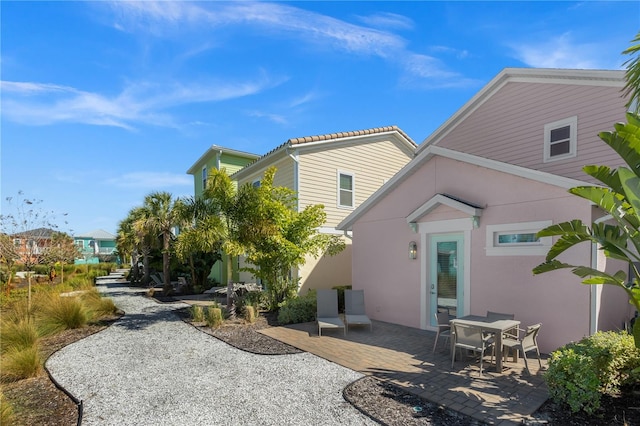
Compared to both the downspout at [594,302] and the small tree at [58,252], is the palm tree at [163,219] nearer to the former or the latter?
the small tree at [58,252]

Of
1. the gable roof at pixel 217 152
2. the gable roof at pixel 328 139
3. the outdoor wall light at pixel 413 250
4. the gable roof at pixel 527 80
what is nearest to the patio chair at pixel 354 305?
the outdoor wall light at pixel 413 250

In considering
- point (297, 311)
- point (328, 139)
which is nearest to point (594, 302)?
point (297, 311)

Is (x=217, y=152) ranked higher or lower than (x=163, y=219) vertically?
higher

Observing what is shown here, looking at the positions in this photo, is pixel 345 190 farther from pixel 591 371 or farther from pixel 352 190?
pixel 591 371

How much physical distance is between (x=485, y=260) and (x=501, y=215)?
3.83 ft

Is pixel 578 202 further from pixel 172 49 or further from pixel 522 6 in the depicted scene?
pixel 172 49

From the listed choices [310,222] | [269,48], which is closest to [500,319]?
[310,222]

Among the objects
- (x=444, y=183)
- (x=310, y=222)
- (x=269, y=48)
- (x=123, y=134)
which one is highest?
(x=269, y=48)

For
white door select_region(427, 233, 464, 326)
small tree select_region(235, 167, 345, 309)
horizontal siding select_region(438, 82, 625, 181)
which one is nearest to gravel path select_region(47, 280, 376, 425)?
small tree select_region(235, 167, 345, 309)

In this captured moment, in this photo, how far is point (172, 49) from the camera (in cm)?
945

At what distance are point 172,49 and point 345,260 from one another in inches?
419

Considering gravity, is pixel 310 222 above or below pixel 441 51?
below

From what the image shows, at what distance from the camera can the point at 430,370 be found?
6094mm

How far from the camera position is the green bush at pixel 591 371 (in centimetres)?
432
